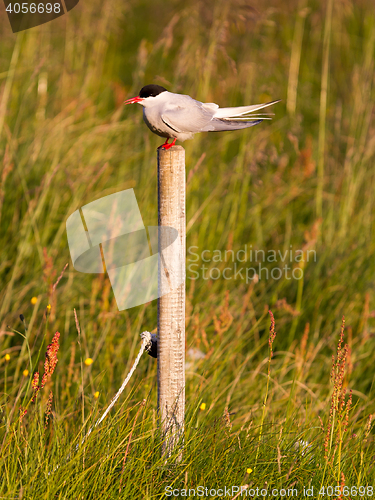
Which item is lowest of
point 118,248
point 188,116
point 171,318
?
point 171,318

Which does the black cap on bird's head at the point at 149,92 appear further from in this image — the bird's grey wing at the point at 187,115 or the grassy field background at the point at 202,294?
the grassy field background at the point at 202,294

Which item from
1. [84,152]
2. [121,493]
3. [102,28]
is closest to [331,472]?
[121,493]

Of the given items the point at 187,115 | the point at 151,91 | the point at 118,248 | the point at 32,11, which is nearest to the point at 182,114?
the point at 187,115

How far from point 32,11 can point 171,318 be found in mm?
3494

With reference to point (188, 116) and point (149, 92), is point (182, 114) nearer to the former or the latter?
point (188, 116)

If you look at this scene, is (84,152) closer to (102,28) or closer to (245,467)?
(102,28)

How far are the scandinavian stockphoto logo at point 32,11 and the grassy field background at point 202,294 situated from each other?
3.7 inches

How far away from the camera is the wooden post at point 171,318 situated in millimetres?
1624

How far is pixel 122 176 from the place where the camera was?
3.39 meters

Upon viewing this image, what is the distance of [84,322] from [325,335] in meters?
1.31

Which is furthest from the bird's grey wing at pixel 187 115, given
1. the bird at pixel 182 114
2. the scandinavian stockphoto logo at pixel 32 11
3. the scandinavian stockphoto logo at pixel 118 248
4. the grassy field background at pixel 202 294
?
the scandinavian stockphoto logo at pixel 32 11

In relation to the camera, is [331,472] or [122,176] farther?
[122,176]

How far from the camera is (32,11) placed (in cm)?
410

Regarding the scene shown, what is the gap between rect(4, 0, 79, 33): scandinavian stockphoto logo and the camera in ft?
13.3
